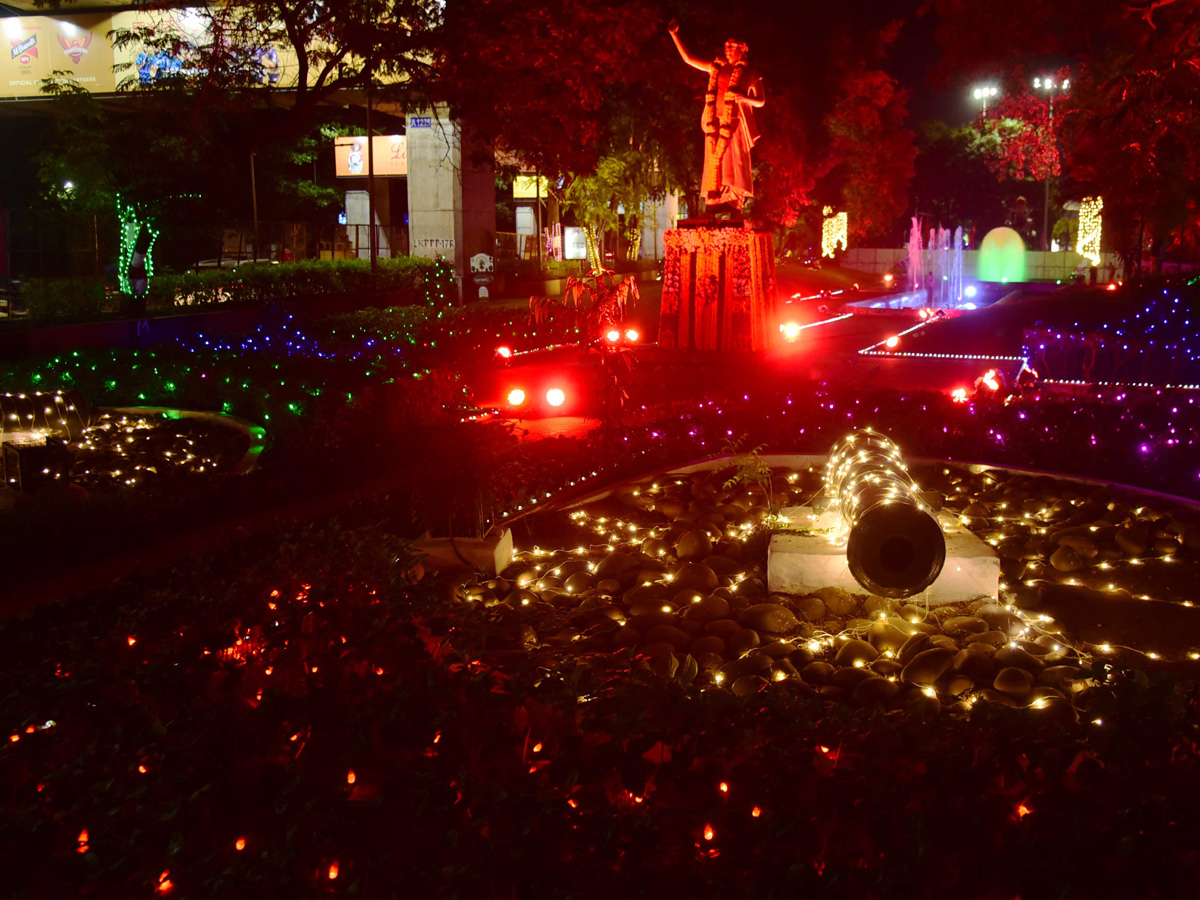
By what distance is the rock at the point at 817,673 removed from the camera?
477 cm

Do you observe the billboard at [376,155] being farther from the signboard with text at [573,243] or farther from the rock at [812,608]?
the rock at [812,608]

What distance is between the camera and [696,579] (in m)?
6.00

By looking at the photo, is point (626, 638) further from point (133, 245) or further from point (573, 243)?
point (573, 243)

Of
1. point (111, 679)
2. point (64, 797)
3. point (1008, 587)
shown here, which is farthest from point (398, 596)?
point (1008, 587)

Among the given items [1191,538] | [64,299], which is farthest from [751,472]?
[64,299]

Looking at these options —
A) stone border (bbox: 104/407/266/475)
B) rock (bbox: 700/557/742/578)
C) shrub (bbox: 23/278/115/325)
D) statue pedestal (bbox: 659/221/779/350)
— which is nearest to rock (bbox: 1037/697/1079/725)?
rock (bbox: 700/557/742/578)

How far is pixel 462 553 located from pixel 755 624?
181 centimetres

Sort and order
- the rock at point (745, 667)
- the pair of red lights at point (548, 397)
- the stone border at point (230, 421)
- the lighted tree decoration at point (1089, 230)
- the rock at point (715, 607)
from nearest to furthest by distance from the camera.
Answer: the rock at point (745, 667) < the rock at point (715, 607) < the stone border at point (230, 421) < the pair of red lights at point (548, 397) < the lighted tree decoration at point (1089, 230)

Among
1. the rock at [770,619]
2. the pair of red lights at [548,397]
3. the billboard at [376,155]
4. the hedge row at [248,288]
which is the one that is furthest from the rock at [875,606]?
the billboard at [376,155]

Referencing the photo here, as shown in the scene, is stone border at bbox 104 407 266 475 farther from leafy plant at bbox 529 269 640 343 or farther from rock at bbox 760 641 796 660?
rock at bbox 760 641 796 660

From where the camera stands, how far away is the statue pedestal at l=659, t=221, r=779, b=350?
1467cm

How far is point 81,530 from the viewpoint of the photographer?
5219 millimetres

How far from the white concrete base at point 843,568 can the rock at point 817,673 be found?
1009 millimetres

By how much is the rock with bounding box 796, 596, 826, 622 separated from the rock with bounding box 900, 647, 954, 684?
0.75m
